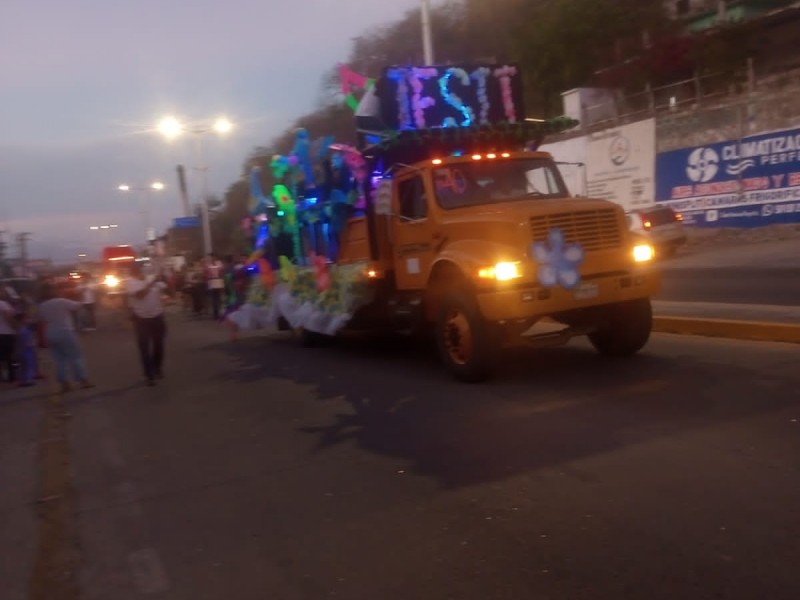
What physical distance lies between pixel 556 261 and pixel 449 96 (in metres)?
3.54

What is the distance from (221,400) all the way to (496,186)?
3.82m

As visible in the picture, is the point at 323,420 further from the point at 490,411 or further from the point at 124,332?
the point at 124,332

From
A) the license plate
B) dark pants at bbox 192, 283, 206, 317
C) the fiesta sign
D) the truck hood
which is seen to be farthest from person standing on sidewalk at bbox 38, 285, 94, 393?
dark pants at bbox 192, 283, 206, 317

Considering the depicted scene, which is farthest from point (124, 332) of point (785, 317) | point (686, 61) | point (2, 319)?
point (686, 61)

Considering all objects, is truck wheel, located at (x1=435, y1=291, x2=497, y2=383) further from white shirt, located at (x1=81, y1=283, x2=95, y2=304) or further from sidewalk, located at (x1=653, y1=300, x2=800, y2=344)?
white shirt, located at (x1=81, y1=283, x2=95, y2=304)

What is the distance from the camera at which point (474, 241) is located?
898cm

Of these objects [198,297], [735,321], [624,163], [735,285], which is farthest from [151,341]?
[624,163]

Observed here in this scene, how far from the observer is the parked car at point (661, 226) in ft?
80.5

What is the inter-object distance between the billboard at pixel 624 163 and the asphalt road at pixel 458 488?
21041 millimetres

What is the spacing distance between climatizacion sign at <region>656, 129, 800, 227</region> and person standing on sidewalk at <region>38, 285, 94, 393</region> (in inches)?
780

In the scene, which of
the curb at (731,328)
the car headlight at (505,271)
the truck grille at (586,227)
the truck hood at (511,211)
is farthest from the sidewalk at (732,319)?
the car headlight at (505,271)

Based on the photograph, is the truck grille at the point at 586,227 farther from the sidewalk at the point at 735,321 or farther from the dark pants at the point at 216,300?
the dark pants at the point at 216,300

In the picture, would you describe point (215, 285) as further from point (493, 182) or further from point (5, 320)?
point (493, 182)

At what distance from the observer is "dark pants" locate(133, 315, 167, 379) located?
453 inches
